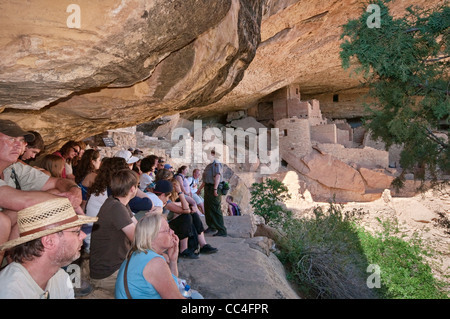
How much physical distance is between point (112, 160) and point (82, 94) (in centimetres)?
94

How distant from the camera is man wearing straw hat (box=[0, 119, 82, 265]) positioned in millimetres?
1768

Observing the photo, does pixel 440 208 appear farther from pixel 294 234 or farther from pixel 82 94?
pixel 82 94

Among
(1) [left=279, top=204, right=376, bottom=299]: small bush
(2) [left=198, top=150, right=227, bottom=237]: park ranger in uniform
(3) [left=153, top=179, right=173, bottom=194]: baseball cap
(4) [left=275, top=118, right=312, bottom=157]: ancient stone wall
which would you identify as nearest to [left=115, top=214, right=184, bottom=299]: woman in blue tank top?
(3) [left=153, top=179, right=173, bottom=194]: baseball cap

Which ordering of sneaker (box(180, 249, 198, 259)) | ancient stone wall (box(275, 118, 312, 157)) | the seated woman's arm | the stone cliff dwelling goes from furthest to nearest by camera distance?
ancient stone wall (box(275, 118, 312, 157)), the stone cliff dwelling, sneaker (box(180, 249, 198, 259)), the seated woman's arm

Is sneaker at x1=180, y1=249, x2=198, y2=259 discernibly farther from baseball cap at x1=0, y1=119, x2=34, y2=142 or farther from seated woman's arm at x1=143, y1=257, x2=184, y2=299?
baseball cap at x1=0, y1=119, x2=34, y2=142

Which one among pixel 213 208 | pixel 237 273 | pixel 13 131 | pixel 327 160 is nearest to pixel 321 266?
pixel 237 273

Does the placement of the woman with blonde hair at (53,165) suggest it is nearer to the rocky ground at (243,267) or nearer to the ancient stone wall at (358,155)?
the rocky ground at (243,267)

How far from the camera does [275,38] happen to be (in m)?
9.09

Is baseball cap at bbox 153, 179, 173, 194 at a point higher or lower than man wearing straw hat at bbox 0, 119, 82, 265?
lower

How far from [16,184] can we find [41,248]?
3.97ft

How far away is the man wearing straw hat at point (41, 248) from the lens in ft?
4.52

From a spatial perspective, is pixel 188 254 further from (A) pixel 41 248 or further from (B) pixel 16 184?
(A) pixel 41 248

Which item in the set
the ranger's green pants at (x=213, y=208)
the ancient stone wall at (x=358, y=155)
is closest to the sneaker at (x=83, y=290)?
the ranger's green pants at (x=213, y=208)
